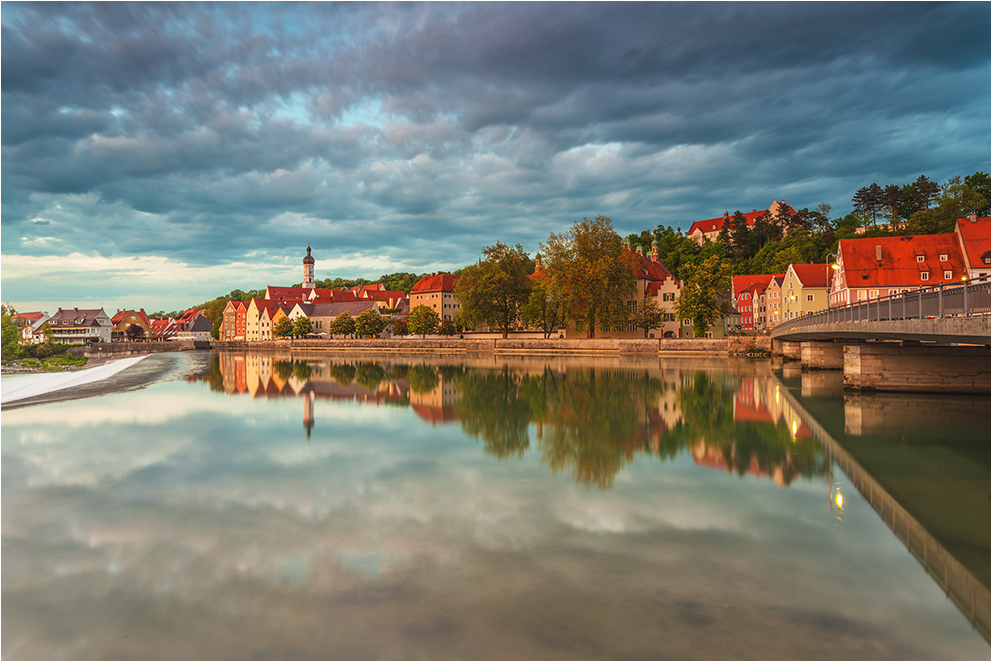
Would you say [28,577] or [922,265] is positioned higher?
[922,265]

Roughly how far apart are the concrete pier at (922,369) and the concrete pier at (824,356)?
1338cm

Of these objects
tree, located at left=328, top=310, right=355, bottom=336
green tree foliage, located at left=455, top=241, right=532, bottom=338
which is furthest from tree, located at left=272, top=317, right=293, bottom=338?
green tree foliage, located at left=455, top=241, right=532, bottom=338

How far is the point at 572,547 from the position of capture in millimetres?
7938

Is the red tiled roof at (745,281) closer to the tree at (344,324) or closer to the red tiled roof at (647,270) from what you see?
the red tiled roof at (647,270)

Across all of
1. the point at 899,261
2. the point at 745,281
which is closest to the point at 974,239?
the point at 899,261

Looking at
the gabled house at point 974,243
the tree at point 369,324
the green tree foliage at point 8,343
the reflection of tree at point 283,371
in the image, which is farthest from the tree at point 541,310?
the green tree foliage at point 8,343

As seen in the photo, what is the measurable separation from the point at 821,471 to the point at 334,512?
10092 mm

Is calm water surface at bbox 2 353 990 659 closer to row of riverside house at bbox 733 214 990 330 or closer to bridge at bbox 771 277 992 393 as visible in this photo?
bridge at bbox 771 277 992 393

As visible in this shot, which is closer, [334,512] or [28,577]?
[28,577]

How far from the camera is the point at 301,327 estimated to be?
116 meters

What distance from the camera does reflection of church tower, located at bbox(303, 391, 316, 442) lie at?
63.9 ft

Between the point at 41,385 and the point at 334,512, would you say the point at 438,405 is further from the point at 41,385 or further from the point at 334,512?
the point at 41,385

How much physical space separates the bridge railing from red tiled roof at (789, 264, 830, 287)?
55.9m

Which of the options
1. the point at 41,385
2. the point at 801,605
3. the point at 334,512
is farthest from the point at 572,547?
the point at 41,385
